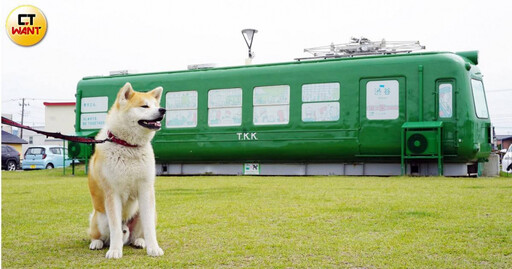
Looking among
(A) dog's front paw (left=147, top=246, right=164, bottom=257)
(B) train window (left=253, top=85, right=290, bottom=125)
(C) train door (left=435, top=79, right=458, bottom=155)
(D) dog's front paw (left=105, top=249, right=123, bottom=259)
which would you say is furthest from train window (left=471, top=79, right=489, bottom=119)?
(D) dog's front paw (left=105, top=249, right=123, bottom=259)

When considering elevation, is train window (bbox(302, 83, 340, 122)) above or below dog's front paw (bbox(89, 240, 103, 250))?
above

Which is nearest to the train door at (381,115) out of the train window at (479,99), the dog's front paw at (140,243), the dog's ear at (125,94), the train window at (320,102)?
the train window at (320,102)

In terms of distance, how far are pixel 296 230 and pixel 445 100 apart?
30.9ft

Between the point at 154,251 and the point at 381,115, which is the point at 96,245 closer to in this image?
the point at 154,251

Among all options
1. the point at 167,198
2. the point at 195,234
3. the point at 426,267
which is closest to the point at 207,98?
the point at 167,198

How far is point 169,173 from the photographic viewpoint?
17.9 metres

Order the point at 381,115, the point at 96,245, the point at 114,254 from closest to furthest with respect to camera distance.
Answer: the point at 114,254
the point at 96,245
the point at 381,115

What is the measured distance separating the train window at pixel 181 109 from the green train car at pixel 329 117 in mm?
31

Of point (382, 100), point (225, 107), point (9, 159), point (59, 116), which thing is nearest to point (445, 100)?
point (382, 100)

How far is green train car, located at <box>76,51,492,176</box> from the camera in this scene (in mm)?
13898

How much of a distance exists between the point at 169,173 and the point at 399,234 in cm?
1322

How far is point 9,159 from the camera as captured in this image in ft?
107

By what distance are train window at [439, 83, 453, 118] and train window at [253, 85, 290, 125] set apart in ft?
13.5

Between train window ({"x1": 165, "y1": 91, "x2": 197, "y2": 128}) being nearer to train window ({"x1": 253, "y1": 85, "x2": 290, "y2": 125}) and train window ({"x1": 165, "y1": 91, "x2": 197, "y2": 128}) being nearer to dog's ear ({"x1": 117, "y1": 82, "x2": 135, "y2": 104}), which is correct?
train window ({"x1": 253, "y1": 85, "x2": 290, "y2": 125})
